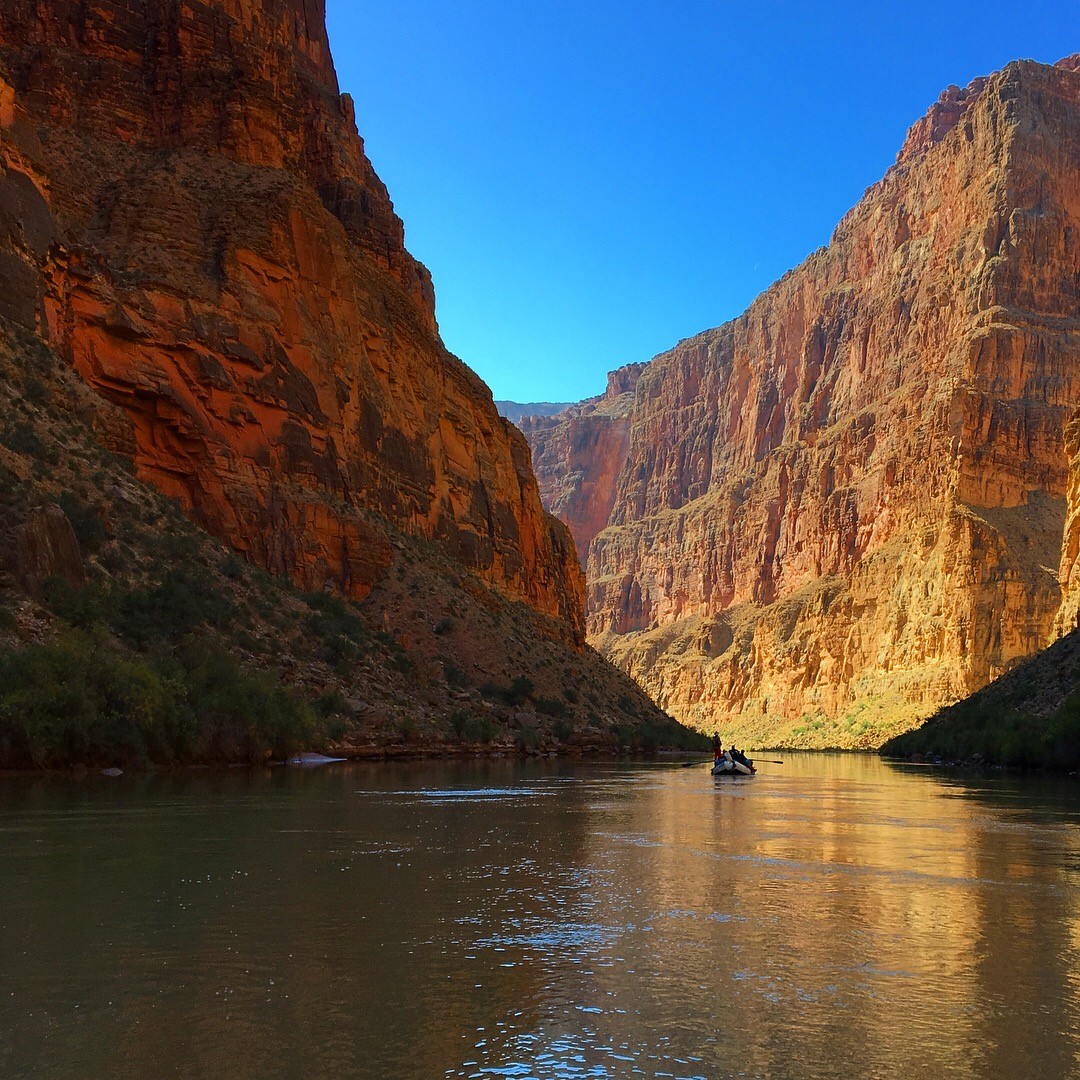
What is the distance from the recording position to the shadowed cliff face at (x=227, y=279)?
42.5 metres

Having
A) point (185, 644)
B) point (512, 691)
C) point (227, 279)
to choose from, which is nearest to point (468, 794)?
point (185, 644)

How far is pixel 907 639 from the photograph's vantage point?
398 feet

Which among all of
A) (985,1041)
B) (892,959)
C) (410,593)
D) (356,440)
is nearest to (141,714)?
(892,959)

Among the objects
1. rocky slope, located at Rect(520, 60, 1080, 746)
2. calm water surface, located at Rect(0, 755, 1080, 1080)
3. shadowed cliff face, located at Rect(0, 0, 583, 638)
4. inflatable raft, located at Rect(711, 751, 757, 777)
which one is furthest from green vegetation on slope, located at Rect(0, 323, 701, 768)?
rocky slope, located at Rect(520, 60, 1080, 746)

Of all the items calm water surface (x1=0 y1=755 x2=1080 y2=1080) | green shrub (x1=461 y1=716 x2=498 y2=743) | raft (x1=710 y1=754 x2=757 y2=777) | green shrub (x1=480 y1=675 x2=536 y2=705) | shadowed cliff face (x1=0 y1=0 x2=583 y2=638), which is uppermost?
shadowed cliff face (x1=0 y1=0 x2=583 y2=638)

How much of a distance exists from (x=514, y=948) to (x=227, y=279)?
4300cm

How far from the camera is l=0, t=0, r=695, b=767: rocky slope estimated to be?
2950 centimetres

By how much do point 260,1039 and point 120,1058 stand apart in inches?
31.4

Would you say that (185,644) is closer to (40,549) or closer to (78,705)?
(40,549)

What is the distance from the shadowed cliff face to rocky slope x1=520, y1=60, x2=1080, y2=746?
215 ft

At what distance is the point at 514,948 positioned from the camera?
9.68m

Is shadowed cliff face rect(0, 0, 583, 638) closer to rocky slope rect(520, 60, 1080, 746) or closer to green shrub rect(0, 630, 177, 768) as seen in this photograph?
green shrub rect(0, 630, 177, 768)

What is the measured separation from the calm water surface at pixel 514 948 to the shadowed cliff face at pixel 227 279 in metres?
26.1

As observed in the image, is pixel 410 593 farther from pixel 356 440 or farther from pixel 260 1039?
pixel 260 1039
